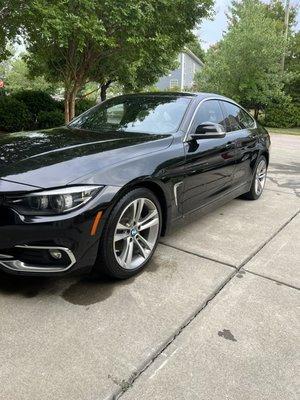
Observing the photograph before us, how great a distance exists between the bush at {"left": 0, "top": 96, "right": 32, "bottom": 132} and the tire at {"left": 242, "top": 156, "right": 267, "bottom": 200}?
935 cm

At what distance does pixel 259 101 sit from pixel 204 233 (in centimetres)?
2217

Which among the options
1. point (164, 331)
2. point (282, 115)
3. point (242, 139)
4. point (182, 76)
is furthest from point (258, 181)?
point (182, 76)

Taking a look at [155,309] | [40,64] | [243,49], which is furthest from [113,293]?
[243,49]

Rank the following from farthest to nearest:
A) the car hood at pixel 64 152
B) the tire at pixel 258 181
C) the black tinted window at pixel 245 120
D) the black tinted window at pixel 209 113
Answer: the tire at pixel 258 181 < the black tinted window at pixel 245 120 < the black tinted window at pixel 209 113 < the car hood at pixel 64 152

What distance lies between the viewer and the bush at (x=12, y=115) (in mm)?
12453

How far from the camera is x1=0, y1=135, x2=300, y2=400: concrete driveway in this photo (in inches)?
80.4

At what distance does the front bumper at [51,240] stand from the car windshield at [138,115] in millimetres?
1314

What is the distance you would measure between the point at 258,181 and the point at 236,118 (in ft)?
3.88

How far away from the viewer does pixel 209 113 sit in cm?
418

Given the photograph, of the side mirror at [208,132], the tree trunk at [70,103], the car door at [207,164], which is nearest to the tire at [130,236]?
the car door at [207,164]

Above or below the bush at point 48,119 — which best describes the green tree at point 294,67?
above

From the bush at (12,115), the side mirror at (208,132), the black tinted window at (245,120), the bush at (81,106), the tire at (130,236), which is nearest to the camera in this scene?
the tire at (130,236)

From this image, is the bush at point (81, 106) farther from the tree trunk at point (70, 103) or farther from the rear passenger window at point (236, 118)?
the rear passenger window at point (236, 118)

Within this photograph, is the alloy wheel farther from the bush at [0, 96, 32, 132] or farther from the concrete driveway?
the bush at [0, 96, 32, 132]
